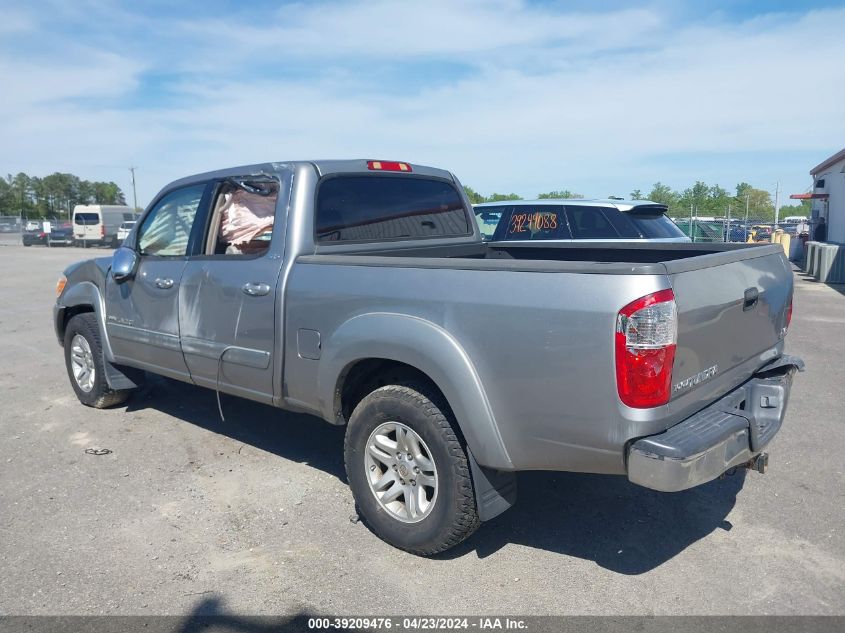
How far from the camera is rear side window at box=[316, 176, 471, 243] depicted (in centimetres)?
426

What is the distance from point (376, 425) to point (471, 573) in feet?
2.77

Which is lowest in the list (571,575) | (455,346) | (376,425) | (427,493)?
(571,575)

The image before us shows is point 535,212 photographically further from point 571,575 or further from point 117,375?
point 571,575

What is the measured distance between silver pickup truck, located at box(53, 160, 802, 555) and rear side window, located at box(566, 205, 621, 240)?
138 inches

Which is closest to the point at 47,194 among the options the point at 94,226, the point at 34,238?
the point at 34,238

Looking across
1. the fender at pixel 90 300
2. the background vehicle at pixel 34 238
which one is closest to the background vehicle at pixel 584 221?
the fender at pixel 90 300

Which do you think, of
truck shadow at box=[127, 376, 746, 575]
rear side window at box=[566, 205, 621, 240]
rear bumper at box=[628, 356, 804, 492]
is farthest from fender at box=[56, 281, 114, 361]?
rear side window at box=[566, 205, 621, 240]

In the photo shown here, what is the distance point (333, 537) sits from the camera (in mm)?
3758

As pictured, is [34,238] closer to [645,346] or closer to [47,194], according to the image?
[645,346]

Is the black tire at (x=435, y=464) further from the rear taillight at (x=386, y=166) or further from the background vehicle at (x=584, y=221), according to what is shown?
the background vehicle at (x=584, y=221)

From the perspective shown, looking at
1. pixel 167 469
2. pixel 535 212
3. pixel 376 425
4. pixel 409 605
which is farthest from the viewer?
pixel 535 212

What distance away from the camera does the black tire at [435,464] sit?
3271mm

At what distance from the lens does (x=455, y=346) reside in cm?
314

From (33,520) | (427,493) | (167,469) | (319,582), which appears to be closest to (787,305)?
(427,493)
